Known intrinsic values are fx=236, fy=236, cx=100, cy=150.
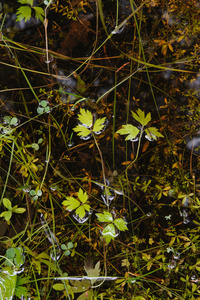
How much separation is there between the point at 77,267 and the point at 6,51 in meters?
1.82

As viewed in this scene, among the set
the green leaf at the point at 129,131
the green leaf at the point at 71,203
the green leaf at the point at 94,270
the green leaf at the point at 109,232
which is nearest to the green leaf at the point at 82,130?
the green leaf at the point at 129,131

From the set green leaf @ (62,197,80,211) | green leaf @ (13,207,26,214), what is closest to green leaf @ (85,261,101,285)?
green leaf @ (62,197,80,211)

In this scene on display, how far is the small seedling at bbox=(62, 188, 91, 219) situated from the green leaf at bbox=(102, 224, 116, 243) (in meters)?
0.21

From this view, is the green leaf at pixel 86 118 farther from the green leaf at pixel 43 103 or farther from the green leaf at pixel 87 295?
the green leaf at pixel 87 295

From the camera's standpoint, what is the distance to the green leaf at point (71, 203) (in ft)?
6.07

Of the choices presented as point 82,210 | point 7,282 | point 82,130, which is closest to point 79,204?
point 82,210

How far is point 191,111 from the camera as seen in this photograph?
6.31ft

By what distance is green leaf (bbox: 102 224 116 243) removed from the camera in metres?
1.87

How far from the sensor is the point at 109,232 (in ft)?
6.13

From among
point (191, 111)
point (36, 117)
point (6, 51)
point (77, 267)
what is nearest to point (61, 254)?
point (77, 267)

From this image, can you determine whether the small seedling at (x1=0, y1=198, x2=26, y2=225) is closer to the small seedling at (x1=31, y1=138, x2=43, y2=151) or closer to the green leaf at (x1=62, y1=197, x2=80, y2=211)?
the green leaf at (x1=62, y1=197, x2=80, y2=211)

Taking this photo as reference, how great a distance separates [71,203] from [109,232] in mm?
379

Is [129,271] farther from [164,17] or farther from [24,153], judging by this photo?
[164,17]

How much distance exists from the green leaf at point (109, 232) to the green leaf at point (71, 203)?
300mm
